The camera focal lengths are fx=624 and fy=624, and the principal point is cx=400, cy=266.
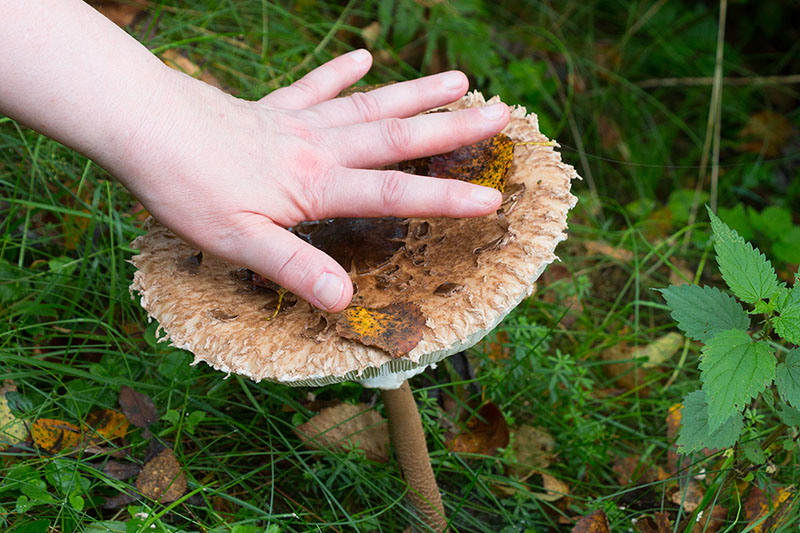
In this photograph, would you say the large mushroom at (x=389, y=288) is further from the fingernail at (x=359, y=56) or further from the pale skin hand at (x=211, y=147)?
the fingernail at (x=359, y=56)

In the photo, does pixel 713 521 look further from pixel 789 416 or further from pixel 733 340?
pixel 733 340

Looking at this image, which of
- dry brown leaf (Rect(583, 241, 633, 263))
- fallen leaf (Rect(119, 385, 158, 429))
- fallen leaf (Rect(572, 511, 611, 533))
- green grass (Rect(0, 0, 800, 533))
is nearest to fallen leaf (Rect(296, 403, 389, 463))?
green grass (Rect(0, 0, 800, 533))

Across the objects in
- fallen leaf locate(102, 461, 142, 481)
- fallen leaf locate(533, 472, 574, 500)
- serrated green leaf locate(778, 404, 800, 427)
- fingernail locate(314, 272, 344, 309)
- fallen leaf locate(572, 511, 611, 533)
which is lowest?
fallen leaf locate(533, 472, 574, 500)

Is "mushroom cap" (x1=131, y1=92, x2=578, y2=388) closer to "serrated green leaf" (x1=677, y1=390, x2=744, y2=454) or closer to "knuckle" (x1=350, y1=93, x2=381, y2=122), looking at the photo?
"knuckle" (x1=350, y1=93, x2=381, y2=122)

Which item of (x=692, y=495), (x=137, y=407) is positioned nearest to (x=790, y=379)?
(x=692, y=495)

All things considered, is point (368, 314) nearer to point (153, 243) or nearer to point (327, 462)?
point (153, 243)
